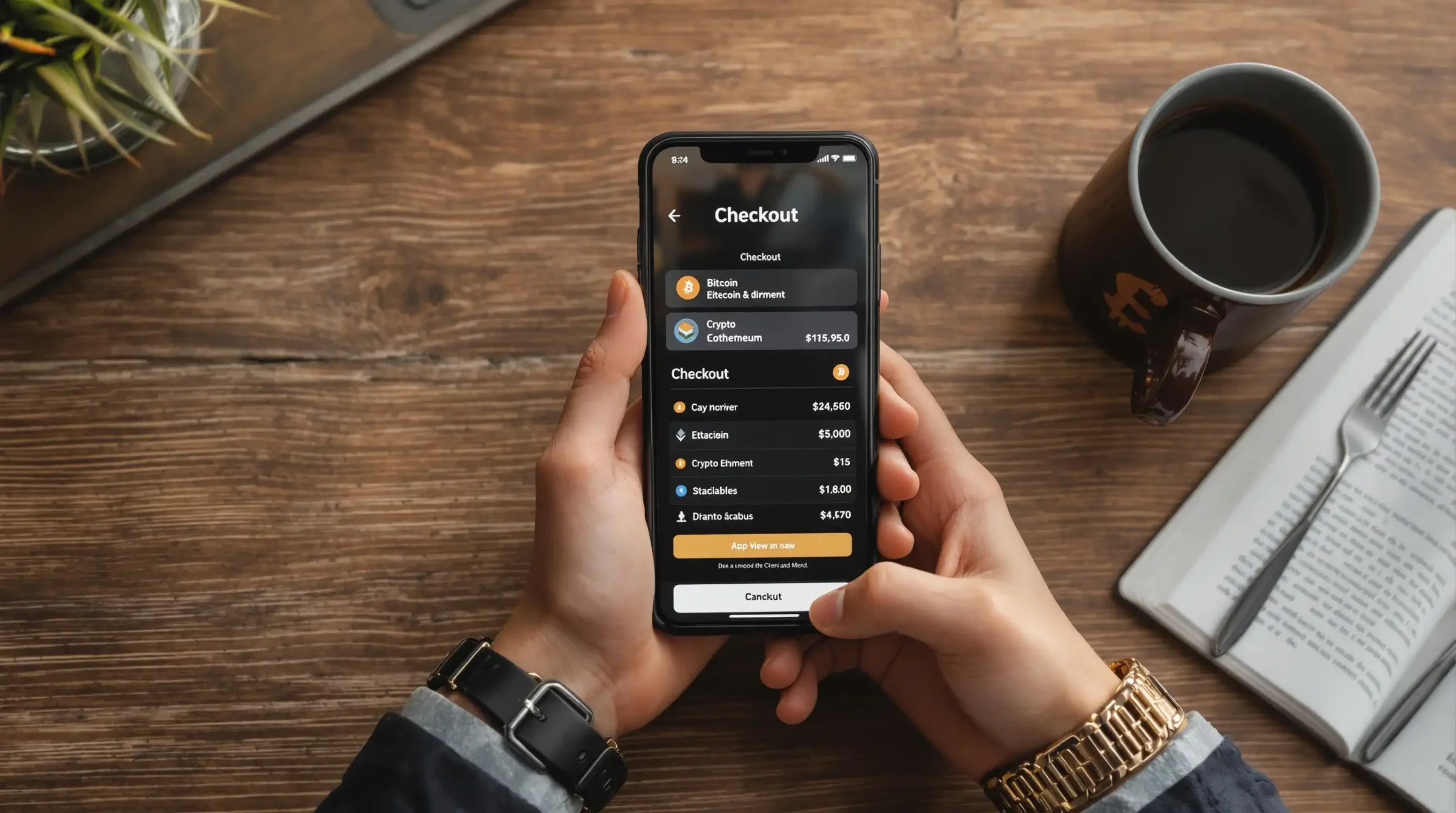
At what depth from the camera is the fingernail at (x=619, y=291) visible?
0.54 metres

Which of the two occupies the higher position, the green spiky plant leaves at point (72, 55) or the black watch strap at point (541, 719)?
the green spiky plant leaves at point (72, 55)

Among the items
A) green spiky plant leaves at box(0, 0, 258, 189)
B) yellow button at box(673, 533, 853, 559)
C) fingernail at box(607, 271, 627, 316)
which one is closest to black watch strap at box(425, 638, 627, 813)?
yellow button at box(673, 533, 853, 559)

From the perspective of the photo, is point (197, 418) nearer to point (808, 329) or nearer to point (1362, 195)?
point (808, 329)

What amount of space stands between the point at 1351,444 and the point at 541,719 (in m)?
0.56

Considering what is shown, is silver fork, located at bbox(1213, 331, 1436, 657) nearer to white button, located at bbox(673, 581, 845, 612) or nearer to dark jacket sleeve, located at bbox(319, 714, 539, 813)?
white button, located at bbox(673, 581, 845, 612)

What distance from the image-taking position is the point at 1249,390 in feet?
2.19

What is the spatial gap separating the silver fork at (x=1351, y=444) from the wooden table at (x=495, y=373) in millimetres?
43

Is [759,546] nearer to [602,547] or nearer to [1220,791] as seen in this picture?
[602,547]

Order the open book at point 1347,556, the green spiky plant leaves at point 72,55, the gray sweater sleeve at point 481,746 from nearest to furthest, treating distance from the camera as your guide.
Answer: the green spiky plant leaves at point 72,55 < the gray sweater sleeve at point 481,746 < the open book at point 1347,556

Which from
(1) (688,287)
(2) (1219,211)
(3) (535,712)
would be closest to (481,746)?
(3) (535,712)

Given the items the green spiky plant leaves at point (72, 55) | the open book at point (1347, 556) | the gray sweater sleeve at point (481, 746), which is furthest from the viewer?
the open book at point (1347, 556)

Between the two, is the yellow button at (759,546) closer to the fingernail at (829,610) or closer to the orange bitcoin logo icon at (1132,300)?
the fingernail at (829,610)

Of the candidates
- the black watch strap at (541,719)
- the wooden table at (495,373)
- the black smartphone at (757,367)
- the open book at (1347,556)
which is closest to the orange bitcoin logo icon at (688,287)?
the black smartphone at (757,367)

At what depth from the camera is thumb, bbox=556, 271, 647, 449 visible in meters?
0.55
